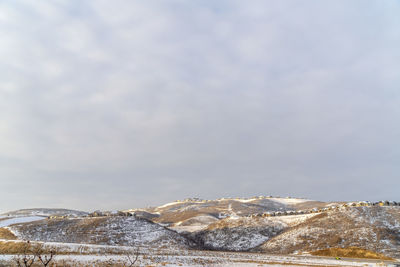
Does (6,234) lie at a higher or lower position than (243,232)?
higher

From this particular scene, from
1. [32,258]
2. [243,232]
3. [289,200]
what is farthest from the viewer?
[289,200]

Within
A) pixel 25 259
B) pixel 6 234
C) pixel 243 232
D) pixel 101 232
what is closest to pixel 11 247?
pixel 101 232

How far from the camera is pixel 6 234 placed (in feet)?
224

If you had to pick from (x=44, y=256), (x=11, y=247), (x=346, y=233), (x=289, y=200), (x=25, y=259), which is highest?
(x=289, y=200)

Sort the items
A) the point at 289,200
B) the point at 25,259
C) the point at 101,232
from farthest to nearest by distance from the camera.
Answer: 1. the point at 289,200
2. the point at 101,232
3. the point at 25,259

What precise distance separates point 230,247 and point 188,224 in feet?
143

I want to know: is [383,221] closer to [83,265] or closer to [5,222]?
[83,265]

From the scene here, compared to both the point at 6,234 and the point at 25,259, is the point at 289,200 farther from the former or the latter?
the point at 25,259

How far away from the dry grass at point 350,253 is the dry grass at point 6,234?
6295 centimetres

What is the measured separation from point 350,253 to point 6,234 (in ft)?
236

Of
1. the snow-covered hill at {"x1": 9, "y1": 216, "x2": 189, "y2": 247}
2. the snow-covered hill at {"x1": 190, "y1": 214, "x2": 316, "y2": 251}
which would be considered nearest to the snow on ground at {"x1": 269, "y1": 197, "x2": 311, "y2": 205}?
the snow-covered hill at {"x1": 190, "y1": 214, "x2": 316, "y2": 251}

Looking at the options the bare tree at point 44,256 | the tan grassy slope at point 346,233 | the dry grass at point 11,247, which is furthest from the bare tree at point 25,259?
the tan grassy slope at point 346,233

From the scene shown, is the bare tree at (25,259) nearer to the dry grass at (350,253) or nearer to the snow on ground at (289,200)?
the dry grass at (350,253)

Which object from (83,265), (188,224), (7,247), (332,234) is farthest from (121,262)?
(188,224)
